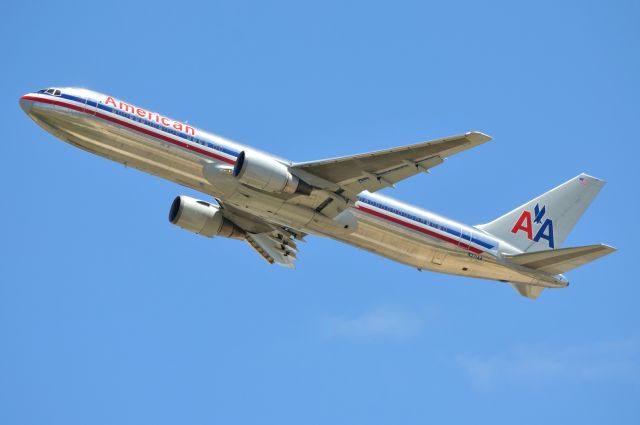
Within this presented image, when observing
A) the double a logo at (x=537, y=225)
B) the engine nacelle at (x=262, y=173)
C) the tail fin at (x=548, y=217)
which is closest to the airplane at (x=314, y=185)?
the engine nacelle at (x=262, y=173)

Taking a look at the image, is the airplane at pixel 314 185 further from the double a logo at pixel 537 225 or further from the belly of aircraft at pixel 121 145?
the double a logo at pixel 537 225

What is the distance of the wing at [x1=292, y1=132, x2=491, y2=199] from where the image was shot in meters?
40.5

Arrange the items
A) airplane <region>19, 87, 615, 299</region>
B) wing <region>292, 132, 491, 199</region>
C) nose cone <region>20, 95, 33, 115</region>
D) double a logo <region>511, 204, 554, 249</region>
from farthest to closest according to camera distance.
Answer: double a logo <region>511, 204, 554, 249</region>, nose cone <region>20, 95, 33, 115</region>, airplane <region>19, 87, 615, 299</region>, wing <region>292, 132, 491, 199</region>

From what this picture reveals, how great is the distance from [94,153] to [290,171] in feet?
29.0

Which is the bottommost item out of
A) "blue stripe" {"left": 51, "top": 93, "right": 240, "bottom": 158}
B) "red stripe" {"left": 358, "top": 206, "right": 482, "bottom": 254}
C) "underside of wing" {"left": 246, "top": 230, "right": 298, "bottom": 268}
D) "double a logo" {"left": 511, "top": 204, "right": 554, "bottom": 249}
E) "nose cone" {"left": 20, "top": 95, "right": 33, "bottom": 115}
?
"underside of wing" {"left": 246, "top": 230, "right": 298, "bottom": 268}

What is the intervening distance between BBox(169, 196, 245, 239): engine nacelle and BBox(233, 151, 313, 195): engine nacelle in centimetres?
847

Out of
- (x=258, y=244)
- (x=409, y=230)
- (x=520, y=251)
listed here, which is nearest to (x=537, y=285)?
(x=520, y=251)

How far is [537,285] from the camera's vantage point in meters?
48.9

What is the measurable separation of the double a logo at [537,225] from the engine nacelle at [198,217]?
15.5 meters

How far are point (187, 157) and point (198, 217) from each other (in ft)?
24.8

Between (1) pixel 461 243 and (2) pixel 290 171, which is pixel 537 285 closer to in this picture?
(1) pixel 461 243

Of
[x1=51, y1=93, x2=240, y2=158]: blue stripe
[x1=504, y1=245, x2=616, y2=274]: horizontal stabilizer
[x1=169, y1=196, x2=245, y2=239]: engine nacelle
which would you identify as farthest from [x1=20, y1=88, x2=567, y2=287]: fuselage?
[x1=169, y1=196, x2=245, y2=239]: engine nacelle

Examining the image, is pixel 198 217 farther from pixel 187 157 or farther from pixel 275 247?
pixel 187 157

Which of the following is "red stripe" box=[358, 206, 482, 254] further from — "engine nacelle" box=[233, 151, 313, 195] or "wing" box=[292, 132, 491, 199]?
"engine nacelle" box=[233, 151, 313, 195]
